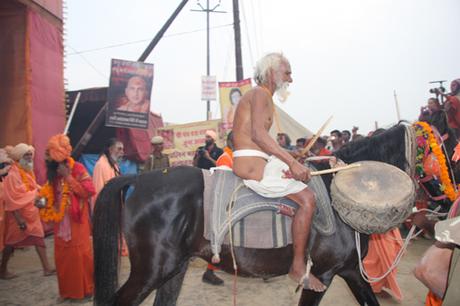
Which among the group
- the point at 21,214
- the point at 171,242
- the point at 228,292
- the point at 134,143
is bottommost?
the point at 228,292

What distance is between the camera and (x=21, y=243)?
19.2 feet

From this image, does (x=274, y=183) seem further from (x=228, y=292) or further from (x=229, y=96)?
(x=229, y=96)

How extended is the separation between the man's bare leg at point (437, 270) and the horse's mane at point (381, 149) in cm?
188

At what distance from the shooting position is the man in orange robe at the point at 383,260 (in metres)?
4.43

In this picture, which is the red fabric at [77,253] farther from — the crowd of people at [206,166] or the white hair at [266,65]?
the white hair at [266,65]

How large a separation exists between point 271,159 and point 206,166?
485cm

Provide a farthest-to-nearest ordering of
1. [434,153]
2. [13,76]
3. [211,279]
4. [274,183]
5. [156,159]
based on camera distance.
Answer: [156,159], [13,76], [211,279], [434,153], [274,183]

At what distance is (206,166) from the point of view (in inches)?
313

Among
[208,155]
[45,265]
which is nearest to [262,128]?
[45,265]

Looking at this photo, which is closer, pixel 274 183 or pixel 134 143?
pixel 274 183

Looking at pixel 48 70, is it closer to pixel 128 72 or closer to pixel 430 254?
pixel 128 72

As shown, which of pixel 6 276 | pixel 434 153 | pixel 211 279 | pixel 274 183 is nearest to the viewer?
pixel 274 183

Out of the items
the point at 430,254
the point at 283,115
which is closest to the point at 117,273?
the point at 430,254

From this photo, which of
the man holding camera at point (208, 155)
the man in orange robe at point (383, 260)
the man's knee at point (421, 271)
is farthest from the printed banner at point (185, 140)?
the man's knee at point (421, 271)
